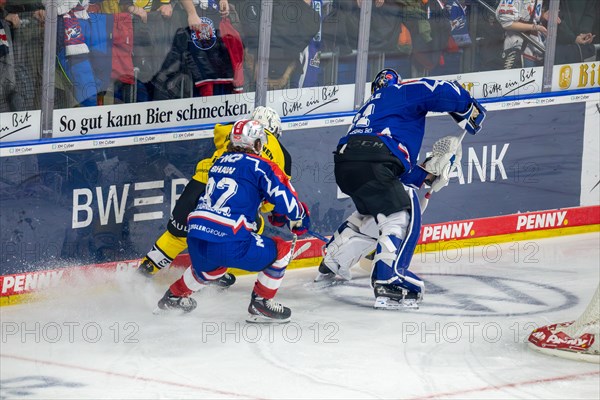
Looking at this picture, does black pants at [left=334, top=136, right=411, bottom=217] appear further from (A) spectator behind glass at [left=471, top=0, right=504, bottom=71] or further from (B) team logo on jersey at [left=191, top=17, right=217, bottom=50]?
(A) spectator behind glass at [left=471, top=0, right=504, bottom=71]

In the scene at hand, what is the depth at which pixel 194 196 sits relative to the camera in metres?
6.55

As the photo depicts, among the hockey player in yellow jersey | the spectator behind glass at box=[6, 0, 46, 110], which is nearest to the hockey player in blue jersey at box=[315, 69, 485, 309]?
the hockey player in yellow jersey

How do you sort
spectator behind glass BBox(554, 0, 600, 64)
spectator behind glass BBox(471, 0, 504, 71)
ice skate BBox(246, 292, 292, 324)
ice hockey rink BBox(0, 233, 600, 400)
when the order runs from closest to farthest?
ice hockey rink BBox(0, 233, 600, 400) → ice skate BBox(246, 292, 292, 324) → spectator behind glass BBox(471, 0, 504, 71) → spectator behind glass BBox(554, 0, 600, 64)

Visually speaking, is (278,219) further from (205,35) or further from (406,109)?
(205,35)

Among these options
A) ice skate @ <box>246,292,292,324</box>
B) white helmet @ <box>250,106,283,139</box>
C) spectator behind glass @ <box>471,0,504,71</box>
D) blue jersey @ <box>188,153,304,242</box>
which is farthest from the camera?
spectator behind glass @ <box>471,0,504,71</box>

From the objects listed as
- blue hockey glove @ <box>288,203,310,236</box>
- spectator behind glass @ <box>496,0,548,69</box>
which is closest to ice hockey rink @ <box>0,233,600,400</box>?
blue hockey glove @ <box>288,203,310,236</box>

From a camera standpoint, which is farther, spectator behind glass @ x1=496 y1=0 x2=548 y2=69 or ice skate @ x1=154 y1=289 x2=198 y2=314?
spectator behind glass @ x1=496 y1=0 x2=548 y2=69

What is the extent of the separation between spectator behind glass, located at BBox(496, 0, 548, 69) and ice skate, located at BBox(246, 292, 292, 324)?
277 centimetres

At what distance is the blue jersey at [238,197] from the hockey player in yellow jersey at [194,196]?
0.46 m

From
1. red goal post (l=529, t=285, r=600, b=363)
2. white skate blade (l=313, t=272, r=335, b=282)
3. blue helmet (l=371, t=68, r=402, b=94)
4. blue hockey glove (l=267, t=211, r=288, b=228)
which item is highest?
blue helmet (l=371, t=68, r=402, b=94)

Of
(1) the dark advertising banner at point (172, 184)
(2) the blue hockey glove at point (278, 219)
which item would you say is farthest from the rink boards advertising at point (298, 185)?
(2) the blue hockey glove at point (278, 219)

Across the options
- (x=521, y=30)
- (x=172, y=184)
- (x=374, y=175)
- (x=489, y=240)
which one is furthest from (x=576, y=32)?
(x=172, y=184)

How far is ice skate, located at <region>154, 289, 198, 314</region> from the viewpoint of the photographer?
20.4 ft

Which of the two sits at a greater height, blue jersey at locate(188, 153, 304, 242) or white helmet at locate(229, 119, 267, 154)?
white helmet at locate(229, 119, 267, 154)
